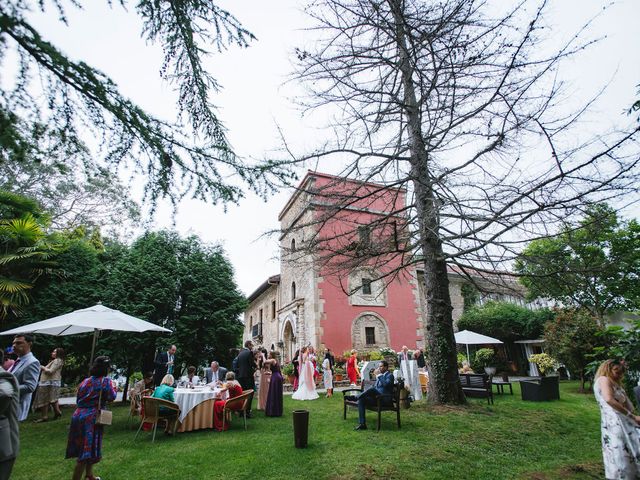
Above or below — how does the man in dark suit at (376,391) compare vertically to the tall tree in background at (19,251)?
below

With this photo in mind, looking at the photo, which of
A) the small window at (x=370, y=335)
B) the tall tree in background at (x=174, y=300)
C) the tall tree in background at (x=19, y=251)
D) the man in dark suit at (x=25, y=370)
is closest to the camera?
the man in dark suit at (x=25, y=370)

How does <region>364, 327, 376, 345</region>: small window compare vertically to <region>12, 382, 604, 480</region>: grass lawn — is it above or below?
above

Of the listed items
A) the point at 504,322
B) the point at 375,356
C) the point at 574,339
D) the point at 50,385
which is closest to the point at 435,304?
the point at 574,339

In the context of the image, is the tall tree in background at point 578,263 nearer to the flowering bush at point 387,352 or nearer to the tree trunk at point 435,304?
the tree trunk at point 435,304

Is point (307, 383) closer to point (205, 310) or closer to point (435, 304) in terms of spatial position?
point (205, 310)

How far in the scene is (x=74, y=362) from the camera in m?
13.0

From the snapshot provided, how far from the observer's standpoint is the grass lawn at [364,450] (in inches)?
166

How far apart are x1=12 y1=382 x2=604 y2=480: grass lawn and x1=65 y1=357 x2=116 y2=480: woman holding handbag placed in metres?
0.55

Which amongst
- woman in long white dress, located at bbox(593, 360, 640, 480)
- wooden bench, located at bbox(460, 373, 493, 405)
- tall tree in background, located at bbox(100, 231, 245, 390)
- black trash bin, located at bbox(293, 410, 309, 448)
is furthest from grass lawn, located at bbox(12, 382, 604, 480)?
tall tree in background, located at bbox(100, 231, 245, 390)

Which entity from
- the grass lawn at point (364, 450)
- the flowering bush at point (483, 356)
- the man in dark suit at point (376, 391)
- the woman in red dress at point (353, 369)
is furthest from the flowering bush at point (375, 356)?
the man in dark suit at point (376, 391)

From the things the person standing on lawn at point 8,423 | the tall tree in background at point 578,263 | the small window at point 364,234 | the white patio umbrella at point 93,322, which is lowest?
the person standing on lawn at point 8,423

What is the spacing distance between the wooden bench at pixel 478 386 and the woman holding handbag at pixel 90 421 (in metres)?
8.12

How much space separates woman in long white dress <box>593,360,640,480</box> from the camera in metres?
3.51

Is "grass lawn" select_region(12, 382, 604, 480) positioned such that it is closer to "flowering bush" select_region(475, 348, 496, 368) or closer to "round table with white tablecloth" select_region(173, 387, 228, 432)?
"round table with white tablecloth" select_region(173, 387, 228, 432)
